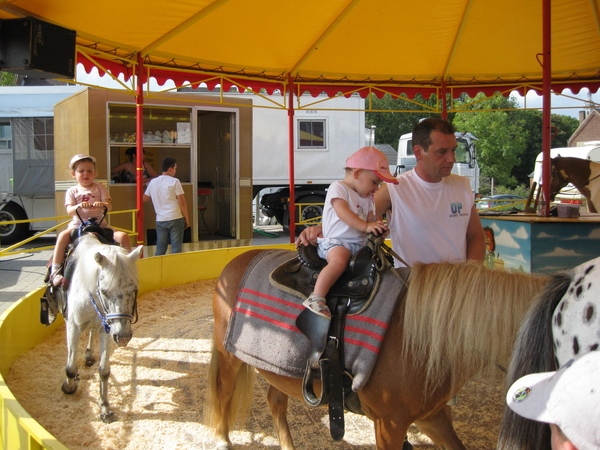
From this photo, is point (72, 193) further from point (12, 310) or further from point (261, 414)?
point (261, 414)

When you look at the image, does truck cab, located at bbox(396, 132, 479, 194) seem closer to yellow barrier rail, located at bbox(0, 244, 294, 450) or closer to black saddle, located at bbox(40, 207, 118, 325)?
yellow barrier rail, located at bbox(0, 244, 294, 450)

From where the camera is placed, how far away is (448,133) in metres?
2.37

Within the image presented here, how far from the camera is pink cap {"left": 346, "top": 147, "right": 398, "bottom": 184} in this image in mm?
2217

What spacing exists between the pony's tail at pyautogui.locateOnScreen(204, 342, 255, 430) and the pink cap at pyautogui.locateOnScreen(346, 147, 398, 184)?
1.37m

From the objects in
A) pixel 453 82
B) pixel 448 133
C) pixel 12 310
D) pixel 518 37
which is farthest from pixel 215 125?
pixel 448 133

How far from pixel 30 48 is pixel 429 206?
10.3ft

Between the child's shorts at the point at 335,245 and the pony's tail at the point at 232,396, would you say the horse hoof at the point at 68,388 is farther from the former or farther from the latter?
the child's shorts at the point at 335,245

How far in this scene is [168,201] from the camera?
751cm

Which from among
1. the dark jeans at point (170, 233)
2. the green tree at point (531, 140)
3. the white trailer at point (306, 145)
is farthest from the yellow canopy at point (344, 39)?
the green tree at point (531, 140)

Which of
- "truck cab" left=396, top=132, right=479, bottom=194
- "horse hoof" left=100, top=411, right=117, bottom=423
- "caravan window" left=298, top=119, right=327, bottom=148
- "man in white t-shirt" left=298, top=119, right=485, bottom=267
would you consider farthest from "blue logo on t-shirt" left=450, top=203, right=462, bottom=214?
"truck cab" left=396, top=132, right=479, bottom=194

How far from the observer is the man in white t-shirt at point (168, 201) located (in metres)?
7.50

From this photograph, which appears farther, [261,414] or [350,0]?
[350,0]

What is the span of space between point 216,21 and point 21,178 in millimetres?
8075

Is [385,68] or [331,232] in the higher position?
[385,68]
